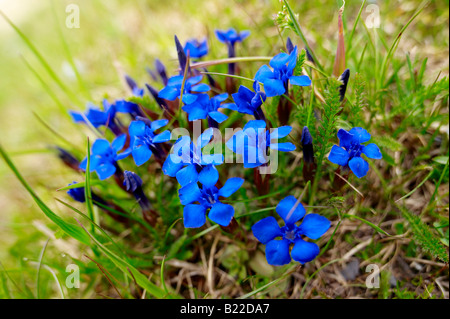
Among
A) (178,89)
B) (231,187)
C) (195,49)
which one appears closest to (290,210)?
(231,187)

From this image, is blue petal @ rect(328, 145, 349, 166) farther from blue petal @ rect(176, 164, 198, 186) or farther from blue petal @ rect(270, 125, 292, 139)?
blue petal @ rect(176, 164, 198, 186)

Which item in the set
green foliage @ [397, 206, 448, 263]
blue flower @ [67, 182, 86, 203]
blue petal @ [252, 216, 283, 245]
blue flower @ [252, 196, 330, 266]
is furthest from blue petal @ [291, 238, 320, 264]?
Answer: blue flower @ [67, 182, 86, 203]

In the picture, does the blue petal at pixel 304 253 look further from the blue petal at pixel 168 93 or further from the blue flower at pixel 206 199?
the blue petal at pixel 168 93

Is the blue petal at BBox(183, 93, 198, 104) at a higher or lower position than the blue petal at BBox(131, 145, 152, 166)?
higher

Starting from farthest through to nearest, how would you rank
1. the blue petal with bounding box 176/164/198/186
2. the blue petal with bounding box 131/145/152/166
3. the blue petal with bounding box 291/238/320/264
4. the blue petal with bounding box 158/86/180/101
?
the blue petal with bounding box 158/86/180/101, the blue petal with bounding box 131/145/152/166, the blue petal with bounding box 176/164/198/186, the blue petal with bounding box 291/238/320/264

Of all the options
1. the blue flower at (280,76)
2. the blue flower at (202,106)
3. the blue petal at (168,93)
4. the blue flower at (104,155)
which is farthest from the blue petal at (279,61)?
Result: the blue flower at (104,155)
